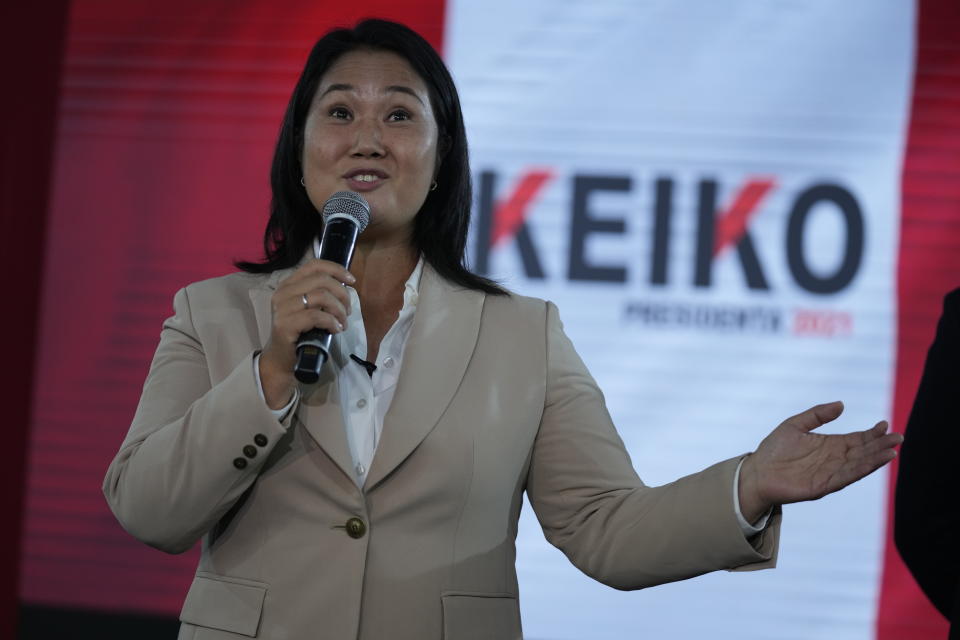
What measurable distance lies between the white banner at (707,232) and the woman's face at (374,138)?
1.62 m

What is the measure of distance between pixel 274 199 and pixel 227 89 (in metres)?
1.87

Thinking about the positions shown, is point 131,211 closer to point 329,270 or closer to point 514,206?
point 514,206

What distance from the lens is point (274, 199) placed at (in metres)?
2.01

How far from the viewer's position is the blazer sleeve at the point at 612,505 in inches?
60.2

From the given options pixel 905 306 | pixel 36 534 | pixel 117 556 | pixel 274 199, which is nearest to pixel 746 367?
pixel 905 306

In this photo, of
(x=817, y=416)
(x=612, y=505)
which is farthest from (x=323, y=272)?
(x=817, y=416)

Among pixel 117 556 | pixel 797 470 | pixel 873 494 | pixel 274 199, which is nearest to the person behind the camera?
pixel 797 470

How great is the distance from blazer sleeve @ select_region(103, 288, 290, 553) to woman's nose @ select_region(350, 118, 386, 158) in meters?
0.43

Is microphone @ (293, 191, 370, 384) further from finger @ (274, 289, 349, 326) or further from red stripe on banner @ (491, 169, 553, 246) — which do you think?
red stripe on banner @ (491, 169, 553, 246)

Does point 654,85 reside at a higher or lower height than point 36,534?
higher

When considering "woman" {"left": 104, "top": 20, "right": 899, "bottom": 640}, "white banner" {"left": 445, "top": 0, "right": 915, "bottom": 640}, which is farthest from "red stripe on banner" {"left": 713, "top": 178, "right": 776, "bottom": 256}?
"woman" {"left": 104, "top": 20, "right": 899, "bottom": 640}

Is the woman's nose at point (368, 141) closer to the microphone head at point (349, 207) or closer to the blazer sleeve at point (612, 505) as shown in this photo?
the microphone head at point (349, 207)

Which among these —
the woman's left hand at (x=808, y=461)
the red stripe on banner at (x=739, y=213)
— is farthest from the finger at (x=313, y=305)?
the red stripe on banner at (x=739, y=213)

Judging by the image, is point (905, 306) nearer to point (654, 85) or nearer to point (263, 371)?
point (654, 85)
